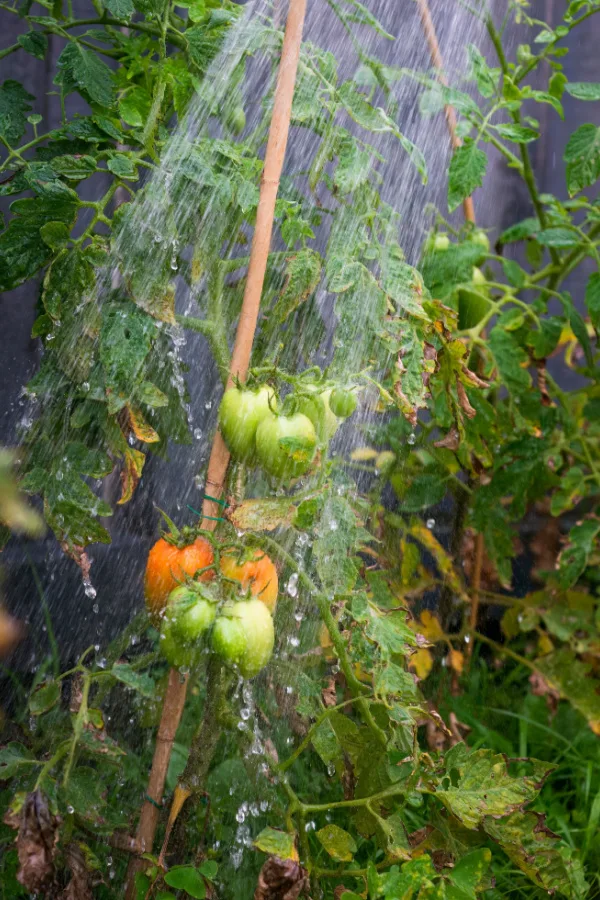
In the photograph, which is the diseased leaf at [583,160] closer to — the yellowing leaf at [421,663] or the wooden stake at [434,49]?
the wooden stake at [434,49]

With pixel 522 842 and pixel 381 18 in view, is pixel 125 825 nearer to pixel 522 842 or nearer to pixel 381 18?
pixel 522 842

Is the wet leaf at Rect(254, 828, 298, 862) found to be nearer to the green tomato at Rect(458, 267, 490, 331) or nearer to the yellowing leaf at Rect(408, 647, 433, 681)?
the yellowing leaf at Rect(408, 647, 433, 681)

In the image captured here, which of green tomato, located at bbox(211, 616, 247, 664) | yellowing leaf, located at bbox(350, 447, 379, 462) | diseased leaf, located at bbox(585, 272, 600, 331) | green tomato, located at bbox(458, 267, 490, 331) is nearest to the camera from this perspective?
green tomato, located at bbox(211, 616, 247, 664)

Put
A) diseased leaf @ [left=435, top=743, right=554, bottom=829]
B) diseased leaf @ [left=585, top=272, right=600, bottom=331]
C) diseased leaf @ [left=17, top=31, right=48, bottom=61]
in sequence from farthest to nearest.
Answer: diseased leaf @ [left=585, top=272, right=600, bottom=331] → diseased leaf @ [left=17, top=31, right=48, bottom=61] → diseased leaf @ [left=435, top=743, right=554, bottom=829]

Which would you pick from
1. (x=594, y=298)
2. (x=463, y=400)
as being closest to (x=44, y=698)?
(x=463, y=400)

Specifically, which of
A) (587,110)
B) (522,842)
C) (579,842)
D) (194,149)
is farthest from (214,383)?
(587,110)

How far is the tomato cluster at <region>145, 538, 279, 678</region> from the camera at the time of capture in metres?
0.88

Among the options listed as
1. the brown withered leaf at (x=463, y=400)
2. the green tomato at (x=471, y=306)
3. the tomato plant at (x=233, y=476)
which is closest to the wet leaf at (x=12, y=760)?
the tomato plant at (x=233, y=476)

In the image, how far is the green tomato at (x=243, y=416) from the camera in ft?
3.05

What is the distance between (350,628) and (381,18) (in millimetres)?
1708

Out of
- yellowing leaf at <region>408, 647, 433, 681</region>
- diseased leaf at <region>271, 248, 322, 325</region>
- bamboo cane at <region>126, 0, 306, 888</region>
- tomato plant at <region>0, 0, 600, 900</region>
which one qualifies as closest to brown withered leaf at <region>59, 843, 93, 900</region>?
tomato plant at <region>0, 0, 600, 900</region>

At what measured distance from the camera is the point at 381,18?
2135 mm

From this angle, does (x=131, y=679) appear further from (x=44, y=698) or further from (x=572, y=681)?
(x=572, y=681)

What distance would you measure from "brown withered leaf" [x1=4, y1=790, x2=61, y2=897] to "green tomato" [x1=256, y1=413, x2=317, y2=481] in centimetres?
44
